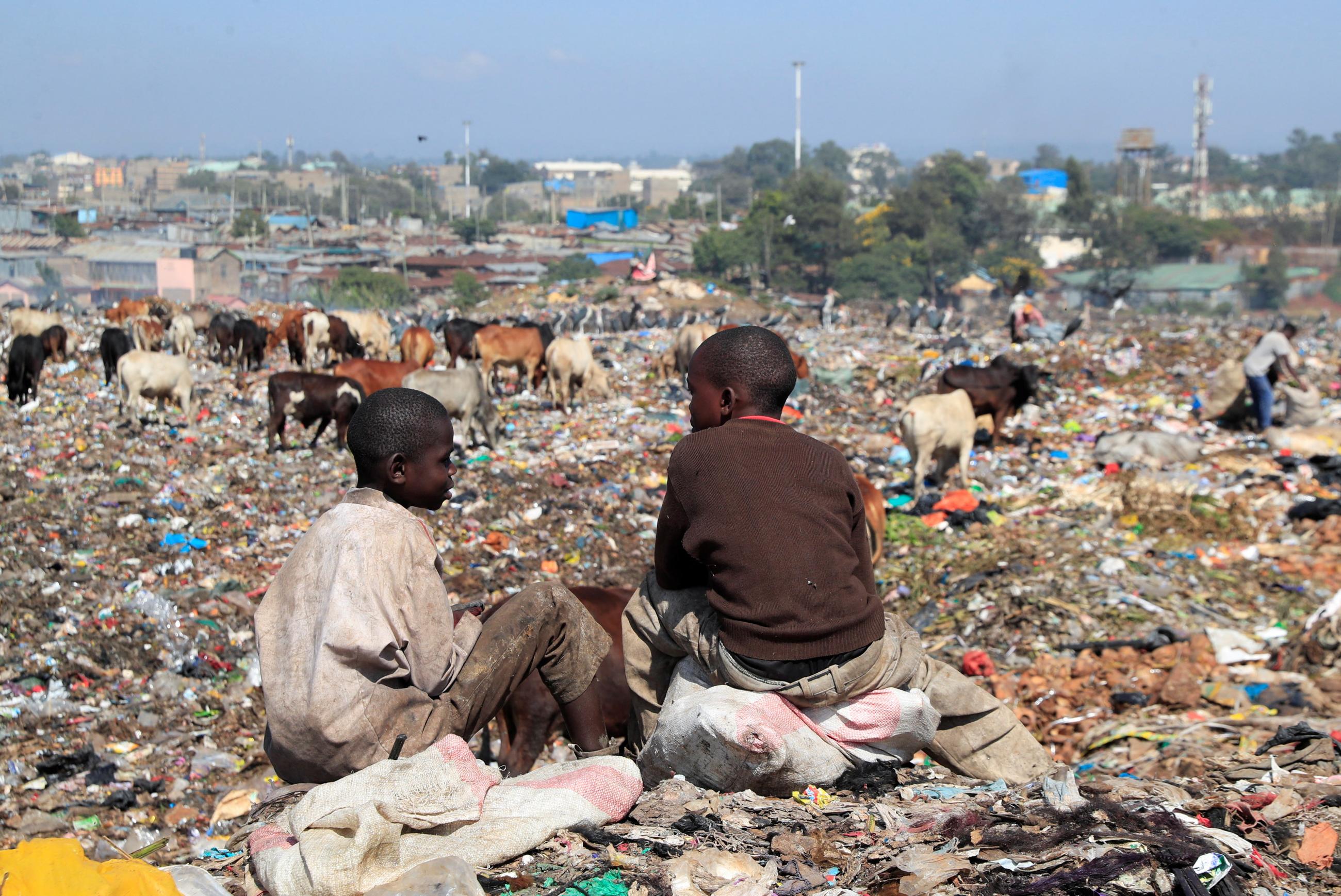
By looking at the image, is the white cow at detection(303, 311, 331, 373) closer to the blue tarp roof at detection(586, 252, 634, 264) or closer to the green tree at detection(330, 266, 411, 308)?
the green tree at detection(330, 266, 411, 308)

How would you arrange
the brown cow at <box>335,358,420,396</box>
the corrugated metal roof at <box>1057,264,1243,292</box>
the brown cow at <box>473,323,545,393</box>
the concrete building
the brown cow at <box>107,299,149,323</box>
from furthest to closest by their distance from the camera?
the concrete building < the corrugated metal roof at <box>1057,264,1243,292</box> < the brown cow at <box>107,299,149,323</box> < the brown cow at <box>473,323,545,393</box> < the brown cow at <box>335,358,420,396</box>

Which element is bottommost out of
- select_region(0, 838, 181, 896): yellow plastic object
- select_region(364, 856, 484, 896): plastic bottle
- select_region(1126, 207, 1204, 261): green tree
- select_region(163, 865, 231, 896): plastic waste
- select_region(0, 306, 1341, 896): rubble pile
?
select_region(0, 306, 1341, 896): rubble pile

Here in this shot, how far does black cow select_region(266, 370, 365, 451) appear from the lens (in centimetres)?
1035

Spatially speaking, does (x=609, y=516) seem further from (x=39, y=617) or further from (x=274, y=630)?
(x=274, y=630)

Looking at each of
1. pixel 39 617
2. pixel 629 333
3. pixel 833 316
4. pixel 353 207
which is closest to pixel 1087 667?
pixel 39 617

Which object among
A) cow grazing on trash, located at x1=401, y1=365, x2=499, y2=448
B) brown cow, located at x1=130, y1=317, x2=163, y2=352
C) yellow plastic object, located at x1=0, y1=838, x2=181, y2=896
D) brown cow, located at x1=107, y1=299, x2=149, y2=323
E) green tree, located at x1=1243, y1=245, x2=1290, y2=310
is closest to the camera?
yellow plastic object, located at x1=0, y1=838, x2=181, y2=896

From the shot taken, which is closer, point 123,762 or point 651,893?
point 651,893

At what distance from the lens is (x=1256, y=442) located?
10406mm

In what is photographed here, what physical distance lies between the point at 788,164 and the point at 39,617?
134766 millimetres

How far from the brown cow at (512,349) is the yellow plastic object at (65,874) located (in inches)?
486

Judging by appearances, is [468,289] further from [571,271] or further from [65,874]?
[65,874]

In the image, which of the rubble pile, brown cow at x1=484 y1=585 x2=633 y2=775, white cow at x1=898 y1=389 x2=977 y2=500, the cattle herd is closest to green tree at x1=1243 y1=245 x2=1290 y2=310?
the cattle herd

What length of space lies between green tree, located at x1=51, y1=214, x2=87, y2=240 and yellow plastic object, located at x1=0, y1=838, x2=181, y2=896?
65.5 metres

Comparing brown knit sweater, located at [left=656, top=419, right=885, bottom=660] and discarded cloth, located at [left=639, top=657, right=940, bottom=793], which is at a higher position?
brown knit sweater, located at [left=656, top=419, right=885, bottom=660]
